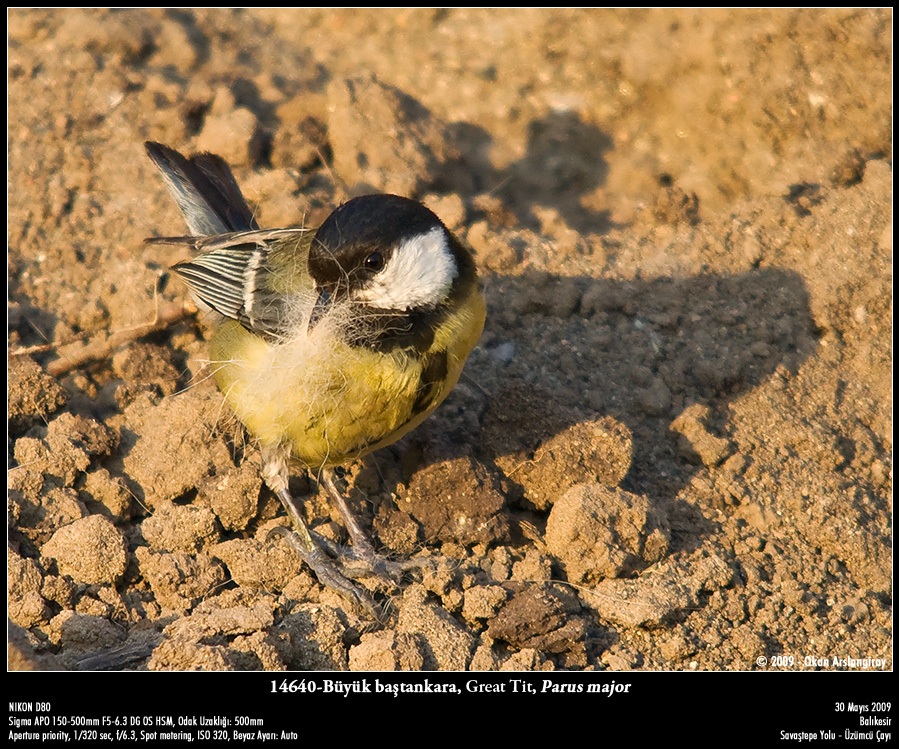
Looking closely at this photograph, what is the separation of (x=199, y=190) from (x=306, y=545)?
82.7 inches

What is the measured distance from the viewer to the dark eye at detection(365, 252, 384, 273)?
13.0ft

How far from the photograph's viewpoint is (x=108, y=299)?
5258 mm

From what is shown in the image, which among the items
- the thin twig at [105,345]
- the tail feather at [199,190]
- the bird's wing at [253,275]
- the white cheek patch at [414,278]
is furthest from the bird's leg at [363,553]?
the tail feather at [199,190]

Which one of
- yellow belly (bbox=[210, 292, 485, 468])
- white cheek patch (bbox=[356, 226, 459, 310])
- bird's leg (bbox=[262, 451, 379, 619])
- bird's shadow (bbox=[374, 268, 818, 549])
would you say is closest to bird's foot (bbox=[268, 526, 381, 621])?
bird's leg (bbox=[262, 451, 379, 619])

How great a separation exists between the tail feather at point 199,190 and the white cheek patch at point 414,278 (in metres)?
1.55

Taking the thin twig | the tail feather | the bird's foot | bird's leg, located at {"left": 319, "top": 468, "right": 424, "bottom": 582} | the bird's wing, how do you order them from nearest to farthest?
Result: the bird's foot → bird's leg, located at {"left": 319, "top": 468, "right": 424, "bottom": 582} → the bird's wing → the thin twig → the tail feather

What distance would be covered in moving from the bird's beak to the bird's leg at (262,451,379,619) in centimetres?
68

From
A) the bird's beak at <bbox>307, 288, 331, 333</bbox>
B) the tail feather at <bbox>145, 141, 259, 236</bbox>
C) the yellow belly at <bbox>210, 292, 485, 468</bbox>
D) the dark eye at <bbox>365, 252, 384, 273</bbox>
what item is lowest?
the yellow belly at <bbox>210, 292, 485, 468</bbox>

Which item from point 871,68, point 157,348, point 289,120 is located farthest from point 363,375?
point 871,68

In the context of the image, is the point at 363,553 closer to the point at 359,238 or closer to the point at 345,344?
the point at 345,344

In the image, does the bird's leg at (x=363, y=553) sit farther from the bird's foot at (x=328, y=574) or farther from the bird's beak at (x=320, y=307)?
the bird's beak at (x=320, y=307)

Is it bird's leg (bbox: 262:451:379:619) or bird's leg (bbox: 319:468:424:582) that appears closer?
bird's leg (bbox: 262:451:379:619)

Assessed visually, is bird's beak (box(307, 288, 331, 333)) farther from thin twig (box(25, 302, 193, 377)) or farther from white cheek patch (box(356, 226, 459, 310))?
thin twig (box(25, 302, 193, 377))

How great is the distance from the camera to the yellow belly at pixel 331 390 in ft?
13.1
